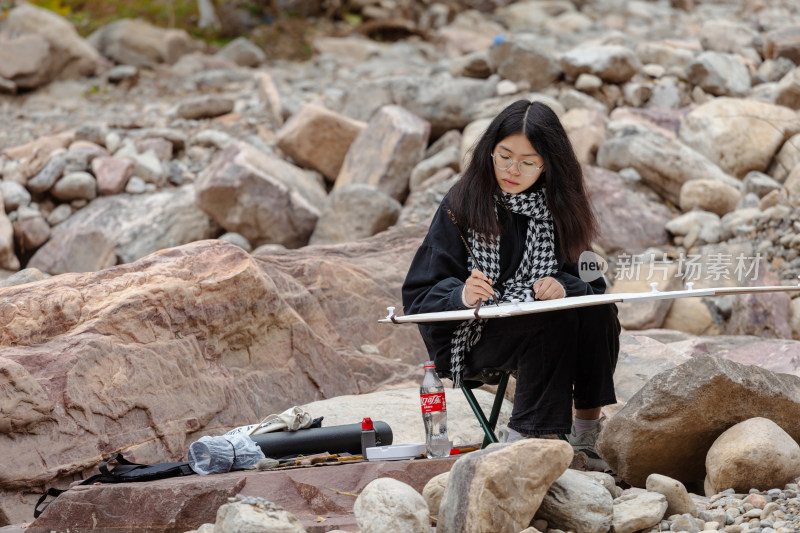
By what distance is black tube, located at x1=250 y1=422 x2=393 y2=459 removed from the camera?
12.0 ft

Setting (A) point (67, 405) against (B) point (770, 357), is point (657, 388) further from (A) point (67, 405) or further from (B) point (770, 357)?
(A) point (67, 405)

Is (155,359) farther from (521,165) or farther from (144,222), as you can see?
(144,222)

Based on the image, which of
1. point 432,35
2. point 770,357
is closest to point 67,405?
point 770,357

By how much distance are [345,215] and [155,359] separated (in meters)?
4.00

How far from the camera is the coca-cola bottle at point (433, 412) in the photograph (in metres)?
3.54

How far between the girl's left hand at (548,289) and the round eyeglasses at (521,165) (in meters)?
0.44

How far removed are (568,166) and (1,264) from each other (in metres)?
6.60

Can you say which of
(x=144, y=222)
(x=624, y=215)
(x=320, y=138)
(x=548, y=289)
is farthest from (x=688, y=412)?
(x=320, y=138)

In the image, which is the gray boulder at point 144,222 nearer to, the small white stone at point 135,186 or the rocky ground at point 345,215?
the rocky ground at point 345,215

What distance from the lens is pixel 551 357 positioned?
343cm

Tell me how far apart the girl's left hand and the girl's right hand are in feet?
0.77

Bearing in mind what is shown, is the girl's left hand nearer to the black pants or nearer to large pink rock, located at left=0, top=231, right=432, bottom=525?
the black pants

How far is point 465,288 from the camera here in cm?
332

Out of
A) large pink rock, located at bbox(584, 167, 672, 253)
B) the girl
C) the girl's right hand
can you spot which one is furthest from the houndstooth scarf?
large pink rock, located at bbox(584, 167, 672, 253)
